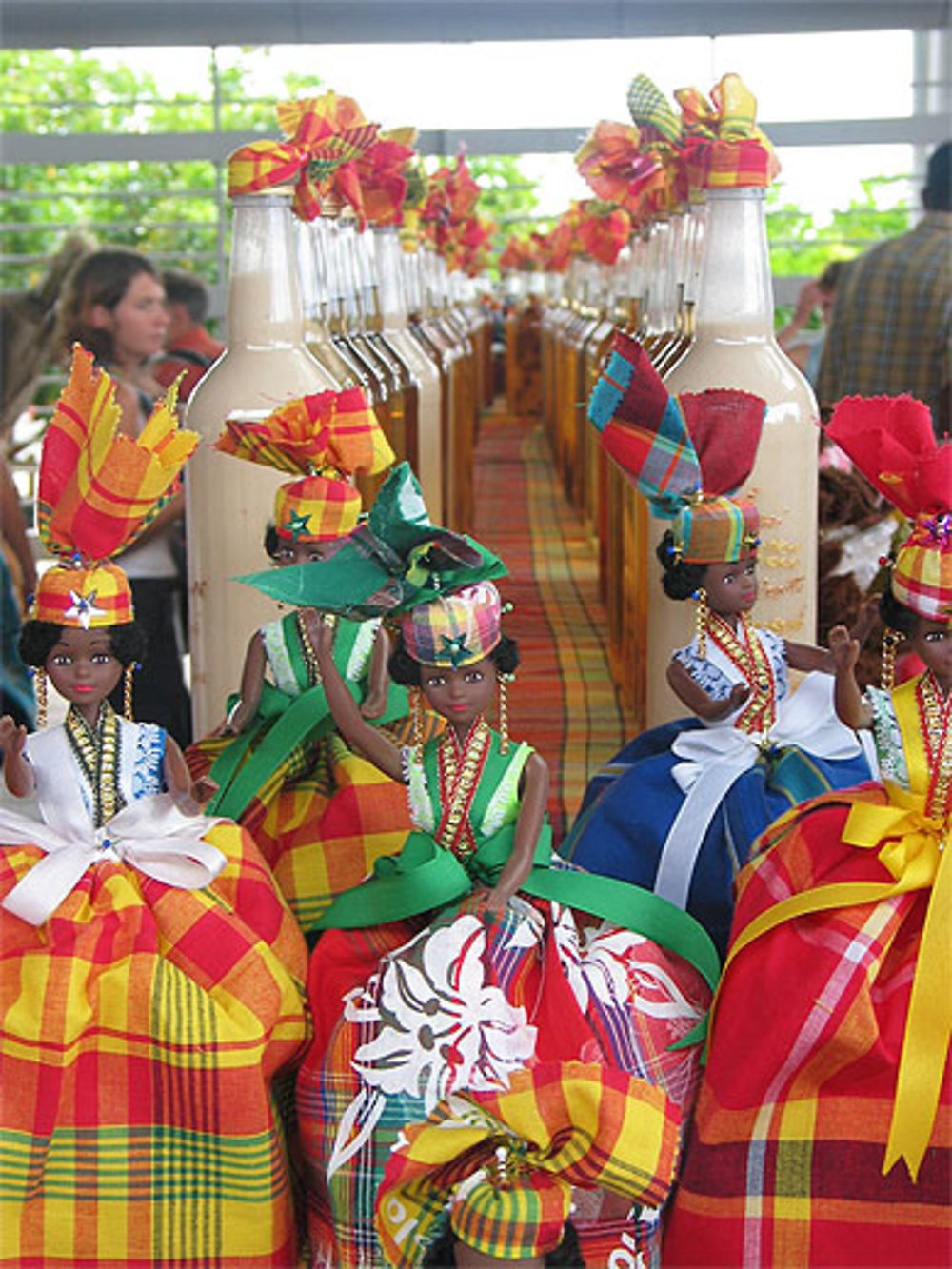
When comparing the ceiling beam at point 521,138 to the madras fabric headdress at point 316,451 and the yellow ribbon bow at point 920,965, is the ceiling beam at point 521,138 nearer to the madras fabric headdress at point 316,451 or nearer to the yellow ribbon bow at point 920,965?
the madras fabric headdress at point 316,451

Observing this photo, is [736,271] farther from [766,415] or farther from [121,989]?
[121,989]

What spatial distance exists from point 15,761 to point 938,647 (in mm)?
455

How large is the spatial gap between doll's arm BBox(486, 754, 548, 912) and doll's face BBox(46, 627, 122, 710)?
8.6 inches

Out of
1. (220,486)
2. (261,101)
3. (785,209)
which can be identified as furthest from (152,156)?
(220,486)

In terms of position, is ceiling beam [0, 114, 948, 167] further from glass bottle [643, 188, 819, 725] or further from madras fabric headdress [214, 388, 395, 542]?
madras fabric headdress [214, 388, 395, 542]

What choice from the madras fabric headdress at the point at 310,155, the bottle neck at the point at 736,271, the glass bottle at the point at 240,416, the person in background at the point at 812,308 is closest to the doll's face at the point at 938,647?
the bottle neck at the point at 736,271

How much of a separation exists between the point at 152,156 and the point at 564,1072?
239 centimetres

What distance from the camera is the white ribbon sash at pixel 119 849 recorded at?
2.51 ft

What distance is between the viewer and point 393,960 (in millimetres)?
760

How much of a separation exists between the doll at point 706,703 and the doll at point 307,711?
0.44ft

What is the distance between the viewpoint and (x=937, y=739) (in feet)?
2.63

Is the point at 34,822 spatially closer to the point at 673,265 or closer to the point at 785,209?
the point at 673,265

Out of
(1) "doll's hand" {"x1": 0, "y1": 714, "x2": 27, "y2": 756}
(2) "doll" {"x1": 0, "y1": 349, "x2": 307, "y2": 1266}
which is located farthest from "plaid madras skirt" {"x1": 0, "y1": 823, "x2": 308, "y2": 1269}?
(1) "doll's hand" {"x1": 0, "y1": 714, "x2": 27, "y2": 756}

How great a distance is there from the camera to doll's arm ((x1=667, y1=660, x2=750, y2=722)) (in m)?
0.96
